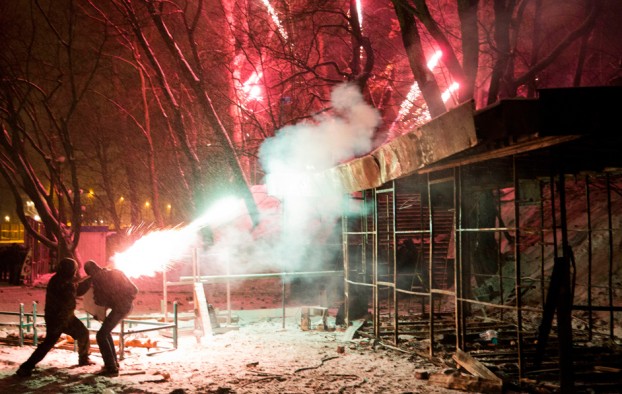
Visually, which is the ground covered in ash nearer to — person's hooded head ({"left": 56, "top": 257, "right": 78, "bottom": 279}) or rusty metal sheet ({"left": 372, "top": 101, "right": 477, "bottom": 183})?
person's hooded head ({"left": 56, "top": 257, "right": 78, "bottom": 279})

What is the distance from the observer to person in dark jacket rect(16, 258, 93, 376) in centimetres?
970

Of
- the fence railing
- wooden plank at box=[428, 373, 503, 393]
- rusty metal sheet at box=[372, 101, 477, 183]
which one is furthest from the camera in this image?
the fence railing

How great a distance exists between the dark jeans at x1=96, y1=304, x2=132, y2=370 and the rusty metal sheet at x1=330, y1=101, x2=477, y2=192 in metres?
5.08

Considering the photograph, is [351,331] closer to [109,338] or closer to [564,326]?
[109,338]

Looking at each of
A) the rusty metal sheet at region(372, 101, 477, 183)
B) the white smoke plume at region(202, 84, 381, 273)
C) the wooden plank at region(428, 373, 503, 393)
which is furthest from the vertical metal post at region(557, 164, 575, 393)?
the white smoke plume at region(202, 84, 381, 273)

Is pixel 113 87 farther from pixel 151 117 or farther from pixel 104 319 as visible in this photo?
pixel 104 319

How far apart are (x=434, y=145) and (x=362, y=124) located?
1075cm

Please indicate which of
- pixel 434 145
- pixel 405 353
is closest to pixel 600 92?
pixel 434 145

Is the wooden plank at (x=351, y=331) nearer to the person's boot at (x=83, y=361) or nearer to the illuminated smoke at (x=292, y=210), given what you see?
the illuminated smoke at (x=292, y=210)

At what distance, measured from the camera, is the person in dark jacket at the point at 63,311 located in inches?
382

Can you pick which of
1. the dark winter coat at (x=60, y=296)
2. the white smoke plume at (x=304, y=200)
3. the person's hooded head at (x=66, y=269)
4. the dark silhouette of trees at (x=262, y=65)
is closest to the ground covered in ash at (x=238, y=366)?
the dark winter coat at (x=60, y=296)

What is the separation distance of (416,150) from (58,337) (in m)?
6.77

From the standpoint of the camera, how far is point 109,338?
31.5ft

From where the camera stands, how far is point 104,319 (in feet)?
32.9
